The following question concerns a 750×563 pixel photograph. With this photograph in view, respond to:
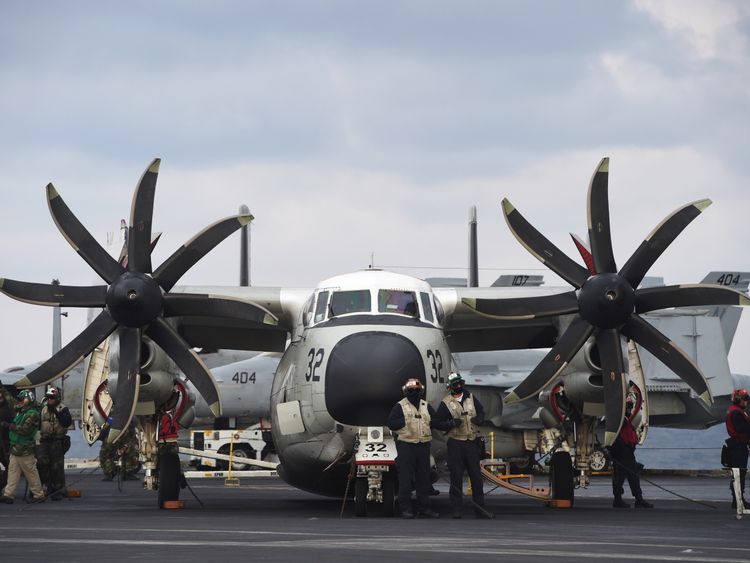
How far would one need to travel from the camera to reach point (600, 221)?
758 inches

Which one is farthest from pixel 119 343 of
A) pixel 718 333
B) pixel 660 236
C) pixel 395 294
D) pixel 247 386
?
pixel 718 333

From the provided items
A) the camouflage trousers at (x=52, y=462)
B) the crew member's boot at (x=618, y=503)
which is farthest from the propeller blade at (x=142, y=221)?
the crew member's boot at (x=618, y=503)

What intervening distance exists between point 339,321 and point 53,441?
8617 mm

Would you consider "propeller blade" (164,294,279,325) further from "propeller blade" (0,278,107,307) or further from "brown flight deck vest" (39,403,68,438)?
"brown flight deck vest" (39,403,68,438)

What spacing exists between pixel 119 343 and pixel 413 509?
534cm

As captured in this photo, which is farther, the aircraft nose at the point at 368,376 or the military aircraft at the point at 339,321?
the military aircraft at the point at 339,321

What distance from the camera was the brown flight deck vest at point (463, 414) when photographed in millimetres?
17328

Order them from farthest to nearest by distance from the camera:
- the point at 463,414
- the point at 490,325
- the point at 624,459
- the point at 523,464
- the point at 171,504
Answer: the point at 523,464, the point at 490,325, the point at 624,459, the point at 171,504, the point at 463,414

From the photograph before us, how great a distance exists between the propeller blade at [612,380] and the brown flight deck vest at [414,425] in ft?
11.6

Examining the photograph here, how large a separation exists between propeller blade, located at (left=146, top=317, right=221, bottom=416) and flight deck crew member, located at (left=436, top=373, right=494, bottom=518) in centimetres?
373

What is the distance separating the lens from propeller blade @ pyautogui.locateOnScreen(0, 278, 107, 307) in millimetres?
19188

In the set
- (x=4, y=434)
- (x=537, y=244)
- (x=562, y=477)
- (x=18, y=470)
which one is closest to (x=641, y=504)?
(x=562, y=477)

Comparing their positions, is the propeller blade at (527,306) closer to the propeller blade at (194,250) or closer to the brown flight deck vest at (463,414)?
the brown flight deck vest at (463,414)

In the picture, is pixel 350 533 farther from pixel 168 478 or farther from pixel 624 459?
pixel 624 459
